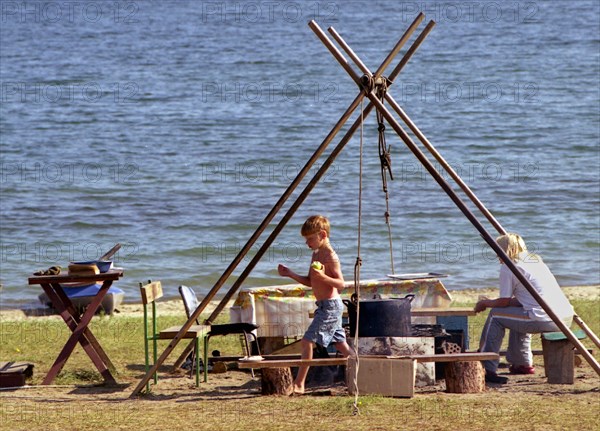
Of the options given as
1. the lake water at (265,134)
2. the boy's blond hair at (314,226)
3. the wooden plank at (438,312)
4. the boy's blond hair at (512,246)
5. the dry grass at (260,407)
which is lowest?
the dry grass at (260,407)

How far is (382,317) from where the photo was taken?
400 inches

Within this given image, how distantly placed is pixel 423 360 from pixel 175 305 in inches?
285

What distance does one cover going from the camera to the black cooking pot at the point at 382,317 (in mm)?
10156

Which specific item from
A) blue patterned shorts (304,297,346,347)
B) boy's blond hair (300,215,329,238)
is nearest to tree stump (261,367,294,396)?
blue patterned shorts (304,297,346,347)

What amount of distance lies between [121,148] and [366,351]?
25406 millimetres

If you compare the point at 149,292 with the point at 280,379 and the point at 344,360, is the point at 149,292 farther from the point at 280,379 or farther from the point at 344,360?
the point at 344,360

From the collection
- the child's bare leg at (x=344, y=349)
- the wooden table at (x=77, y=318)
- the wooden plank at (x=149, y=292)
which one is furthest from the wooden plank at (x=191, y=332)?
the child's bare leg at (x=344, y=349)

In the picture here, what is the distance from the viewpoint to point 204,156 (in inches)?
1304

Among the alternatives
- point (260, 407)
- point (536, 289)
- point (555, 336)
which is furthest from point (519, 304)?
point (260, 407)

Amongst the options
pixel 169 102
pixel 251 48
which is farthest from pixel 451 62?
pixel 169 102

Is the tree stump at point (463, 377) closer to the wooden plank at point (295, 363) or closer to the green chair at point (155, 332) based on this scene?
the wooden plank at point (295, 363)

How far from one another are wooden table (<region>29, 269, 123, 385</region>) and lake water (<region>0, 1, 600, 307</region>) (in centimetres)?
649

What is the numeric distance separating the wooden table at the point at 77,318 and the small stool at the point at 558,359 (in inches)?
152

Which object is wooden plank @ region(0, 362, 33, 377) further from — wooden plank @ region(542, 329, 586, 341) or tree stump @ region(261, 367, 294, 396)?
wooden plank @ region(542, 329, 586, 341)
